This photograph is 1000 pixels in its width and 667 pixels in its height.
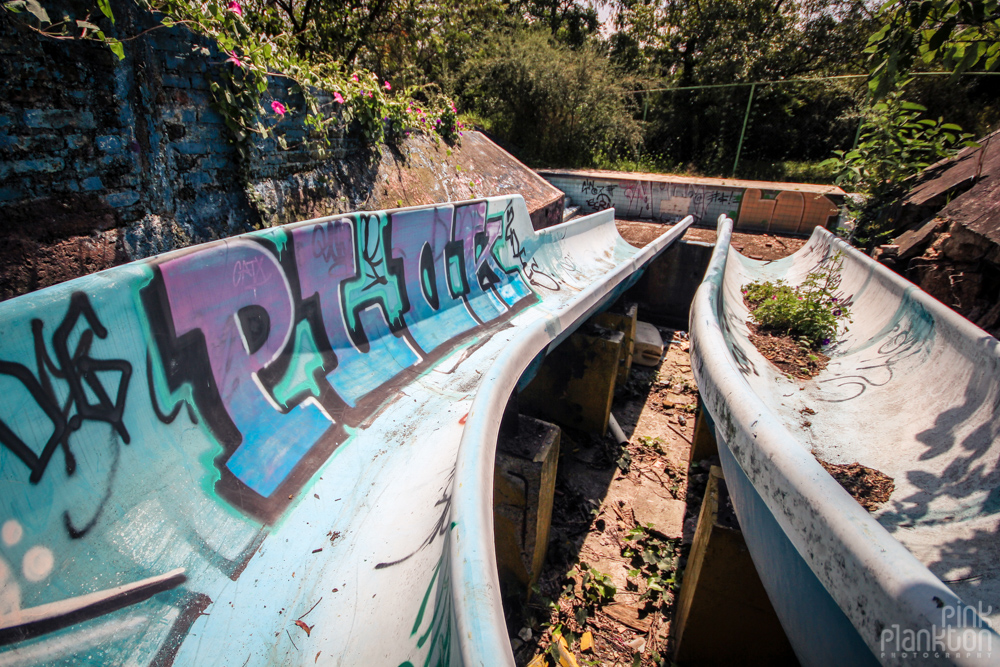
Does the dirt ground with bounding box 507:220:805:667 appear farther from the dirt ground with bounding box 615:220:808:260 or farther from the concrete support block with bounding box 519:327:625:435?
the dirt ground with bounding box 615:220:808:260

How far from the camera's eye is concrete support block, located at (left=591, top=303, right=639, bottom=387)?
5.18 metres

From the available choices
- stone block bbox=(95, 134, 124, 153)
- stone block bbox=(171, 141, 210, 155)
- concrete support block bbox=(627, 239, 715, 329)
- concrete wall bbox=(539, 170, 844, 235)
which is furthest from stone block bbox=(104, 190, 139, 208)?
concrete wall bbox=(539, 170, 844, 235)

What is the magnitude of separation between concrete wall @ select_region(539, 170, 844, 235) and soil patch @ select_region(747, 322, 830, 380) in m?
5.26

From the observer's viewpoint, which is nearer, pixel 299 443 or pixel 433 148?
pixel 299 443

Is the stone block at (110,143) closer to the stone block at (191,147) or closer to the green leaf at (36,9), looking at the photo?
the stone block at (191,147)

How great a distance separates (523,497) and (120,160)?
337 centimetres

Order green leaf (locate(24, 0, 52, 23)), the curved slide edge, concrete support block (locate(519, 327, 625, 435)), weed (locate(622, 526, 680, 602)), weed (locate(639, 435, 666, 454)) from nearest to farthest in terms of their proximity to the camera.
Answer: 1. the curved slide edge
2. green leaf (locate(24, 0, 52, 23))
3. weed (locate(622, 526, 680, 602))
4. concrete support block (locate(519, 327, 625, 435))
5. weed (locate(639, 435, 666, 454))

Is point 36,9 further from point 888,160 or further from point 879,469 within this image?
point 888,160

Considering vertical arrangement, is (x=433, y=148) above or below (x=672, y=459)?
above

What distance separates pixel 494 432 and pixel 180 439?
1481 millimetres

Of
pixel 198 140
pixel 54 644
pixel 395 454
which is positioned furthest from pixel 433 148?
pixel 54 644

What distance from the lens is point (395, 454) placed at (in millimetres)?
2738

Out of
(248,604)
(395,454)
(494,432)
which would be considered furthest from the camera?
(395,454)

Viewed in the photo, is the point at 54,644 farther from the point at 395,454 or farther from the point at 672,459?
the point at 672,459
